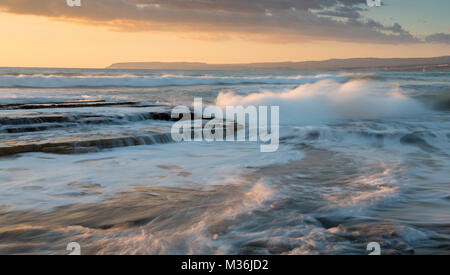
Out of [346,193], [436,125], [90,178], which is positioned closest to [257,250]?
[346,193]

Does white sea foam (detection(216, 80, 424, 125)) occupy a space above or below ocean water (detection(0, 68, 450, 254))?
above

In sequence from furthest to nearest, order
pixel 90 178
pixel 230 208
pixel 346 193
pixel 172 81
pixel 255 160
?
pixel 172 81 → pixel 255 160 → pixel 90 178 → pixel 346 193 → pixel 230 208

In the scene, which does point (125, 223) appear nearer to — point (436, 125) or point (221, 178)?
point (221, 178)

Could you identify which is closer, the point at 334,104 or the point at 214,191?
the point at 214,191

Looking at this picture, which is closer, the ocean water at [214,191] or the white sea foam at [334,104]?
the ocean water at [214,191]

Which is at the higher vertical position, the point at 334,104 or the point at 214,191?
the point at 334,104

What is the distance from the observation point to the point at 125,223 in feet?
10.8

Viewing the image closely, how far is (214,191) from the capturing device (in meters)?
4.31

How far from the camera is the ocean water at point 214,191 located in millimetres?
2934

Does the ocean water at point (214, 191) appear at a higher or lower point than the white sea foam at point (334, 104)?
lower

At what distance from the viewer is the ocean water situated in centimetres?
293

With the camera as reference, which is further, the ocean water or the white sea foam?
the white sea foam

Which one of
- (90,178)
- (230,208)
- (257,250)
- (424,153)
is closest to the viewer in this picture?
(257,250)
